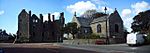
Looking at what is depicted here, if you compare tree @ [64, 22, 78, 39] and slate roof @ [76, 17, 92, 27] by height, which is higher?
slate roof @ [76, 17, 92, 27]

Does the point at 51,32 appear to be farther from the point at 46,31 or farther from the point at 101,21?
the point at 101,21

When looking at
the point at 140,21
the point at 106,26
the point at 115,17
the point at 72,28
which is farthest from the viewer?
the point at 140,21

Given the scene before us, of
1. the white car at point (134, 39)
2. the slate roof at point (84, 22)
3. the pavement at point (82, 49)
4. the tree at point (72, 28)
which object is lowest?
the pavement at point (82, 49)

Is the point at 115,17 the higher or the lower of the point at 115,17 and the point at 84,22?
the higher

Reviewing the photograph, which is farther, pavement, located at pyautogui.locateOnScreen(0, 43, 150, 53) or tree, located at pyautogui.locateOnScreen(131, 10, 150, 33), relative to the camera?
tree, located at pyautogui.locateOnScreen(131, 10, 150, 33)

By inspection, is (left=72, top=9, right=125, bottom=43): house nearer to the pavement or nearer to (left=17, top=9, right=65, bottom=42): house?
(left=17, top=9, right=65, bottom=42): house

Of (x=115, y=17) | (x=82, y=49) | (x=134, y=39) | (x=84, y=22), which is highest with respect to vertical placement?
(x=115, y=17)

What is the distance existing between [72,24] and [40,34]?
54.1 ft

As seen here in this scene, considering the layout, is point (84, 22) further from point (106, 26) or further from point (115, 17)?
point (115, 17)

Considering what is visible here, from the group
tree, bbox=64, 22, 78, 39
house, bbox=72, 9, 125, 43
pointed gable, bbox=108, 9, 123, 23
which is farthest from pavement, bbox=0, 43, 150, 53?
tree, bbox=64, 22, 78, 39

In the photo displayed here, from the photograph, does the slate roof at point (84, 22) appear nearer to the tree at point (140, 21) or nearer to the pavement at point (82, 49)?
the tree at point (140, 21)

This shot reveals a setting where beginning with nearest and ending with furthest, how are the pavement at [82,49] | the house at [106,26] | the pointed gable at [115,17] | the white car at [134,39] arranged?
the pavement at [82,49]
the white car at [134,39]
the house at [106,26]
the pointed gable at [115,17]

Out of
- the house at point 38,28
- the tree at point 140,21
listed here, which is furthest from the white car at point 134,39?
the house at point 38,28

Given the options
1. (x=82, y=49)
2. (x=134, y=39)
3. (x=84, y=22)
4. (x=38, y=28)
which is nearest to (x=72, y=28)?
(x=84, y=22)
